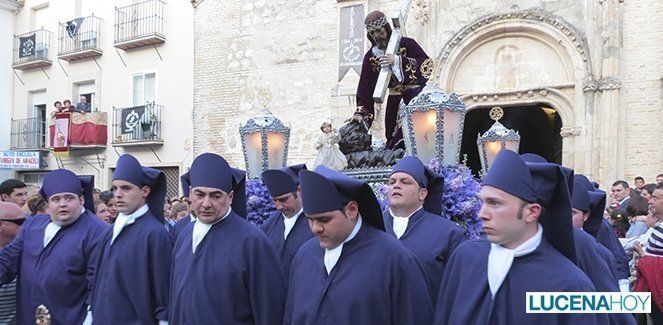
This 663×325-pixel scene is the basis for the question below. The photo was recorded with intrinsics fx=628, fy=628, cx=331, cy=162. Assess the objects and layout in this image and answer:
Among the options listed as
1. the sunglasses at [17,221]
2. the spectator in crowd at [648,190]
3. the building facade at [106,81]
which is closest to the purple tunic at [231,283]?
the sunglasses at [17,221]

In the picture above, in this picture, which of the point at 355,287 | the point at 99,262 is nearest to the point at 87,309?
the point at 99,262

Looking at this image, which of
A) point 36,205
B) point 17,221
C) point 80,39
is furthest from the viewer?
point 80,39

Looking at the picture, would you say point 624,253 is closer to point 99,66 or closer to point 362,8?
point 362,8

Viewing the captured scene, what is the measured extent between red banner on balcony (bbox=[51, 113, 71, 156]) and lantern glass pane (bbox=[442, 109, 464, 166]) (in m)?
19.4

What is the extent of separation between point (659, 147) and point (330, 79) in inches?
324

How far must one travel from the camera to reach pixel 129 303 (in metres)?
4.42

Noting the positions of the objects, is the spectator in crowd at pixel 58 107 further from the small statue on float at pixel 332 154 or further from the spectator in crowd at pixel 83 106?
the small statue on float at pixel 332 154

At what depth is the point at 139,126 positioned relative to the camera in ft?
70.8

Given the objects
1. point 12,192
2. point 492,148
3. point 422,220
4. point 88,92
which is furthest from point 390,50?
point 88,92

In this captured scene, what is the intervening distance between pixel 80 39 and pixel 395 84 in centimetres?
1953

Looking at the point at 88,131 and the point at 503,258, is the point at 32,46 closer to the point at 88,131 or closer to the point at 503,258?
the point at 88,131

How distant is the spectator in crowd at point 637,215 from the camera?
7.59 m

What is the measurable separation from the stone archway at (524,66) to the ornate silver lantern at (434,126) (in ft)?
27.9

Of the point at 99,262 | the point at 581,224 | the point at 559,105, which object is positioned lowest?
the point at 99,262
